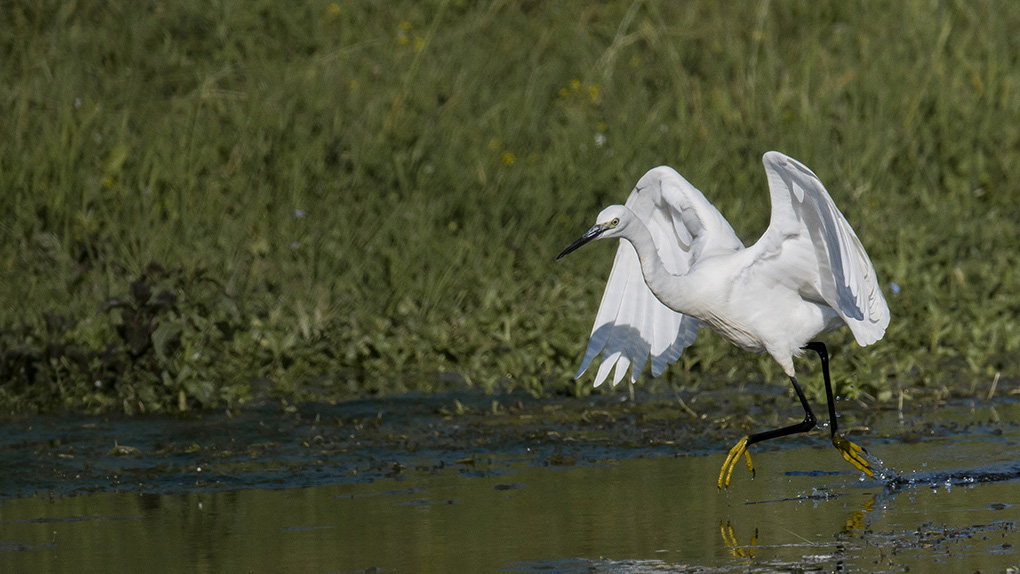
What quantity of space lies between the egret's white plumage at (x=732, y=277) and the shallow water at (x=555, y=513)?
499 millimetres

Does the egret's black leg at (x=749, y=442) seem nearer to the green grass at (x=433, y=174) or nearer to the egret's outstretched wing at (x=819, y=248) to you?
the egret's outstretched wing at (x=819, y=248)

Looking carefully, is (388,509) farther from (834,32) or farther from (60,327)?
(834,32)

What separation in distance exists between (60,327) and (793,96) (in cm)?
553

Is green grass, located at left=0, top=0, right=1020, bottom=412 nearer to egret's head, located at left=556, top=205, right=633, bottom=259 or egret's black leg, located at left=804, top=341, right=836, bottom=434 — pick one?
egret's black leg, located at left=804, top=341, right=836, bottom=434

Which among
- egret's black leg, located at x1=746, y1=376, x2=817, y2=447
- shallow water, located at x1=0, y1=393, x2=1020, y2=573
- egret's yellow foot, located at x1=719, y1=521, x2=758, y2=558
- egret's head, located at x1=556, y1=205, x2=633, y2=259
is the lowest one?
egret's yellow foot, located at x1=719, y1=521, x2=758, y2=558

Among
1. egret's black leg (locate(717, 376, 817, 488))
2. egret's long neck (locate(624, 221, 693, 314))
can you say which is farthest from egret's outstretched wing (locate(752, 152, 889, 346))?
egret's black leg (locate(717, 376, 817, 488))

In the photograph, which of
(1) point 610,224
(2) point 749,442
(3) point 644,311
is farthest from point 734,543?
(3) point 644,311

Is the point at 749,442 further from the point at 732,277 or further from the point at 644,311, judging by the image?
the point at 644,311

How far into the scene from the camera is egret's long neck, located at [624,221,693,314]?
17.0 feet

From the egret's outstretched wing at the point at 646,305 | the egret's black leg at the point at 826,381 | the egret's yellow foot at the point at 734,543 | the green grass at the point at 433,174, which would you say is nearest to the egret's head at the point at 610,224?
the egret's outstretched wing at the point at 646,305

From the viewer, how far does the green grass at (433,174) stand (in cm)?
682

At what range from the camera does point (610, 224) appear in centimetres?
518

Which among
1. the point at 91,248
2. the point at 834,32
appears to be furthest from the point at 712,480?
the point at 834,32

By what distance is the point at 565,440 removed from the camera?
5.84 m
